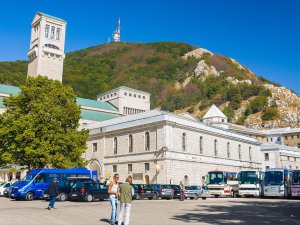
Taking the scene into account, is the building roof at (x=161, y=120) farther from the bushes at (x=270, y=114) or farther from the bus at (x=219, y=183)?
the bushes at (x=270, y=114)

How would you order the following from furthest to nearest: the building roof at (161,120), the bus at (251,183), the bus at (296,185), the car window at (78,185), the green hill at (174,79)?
the green hill at (174,79) → the building roof at (161,120) → the bus at (251,183) → the bus at (296,185) → the car window at (78,185)

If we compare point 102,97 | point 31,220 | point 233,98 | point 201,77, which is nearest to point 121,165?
point 31,220

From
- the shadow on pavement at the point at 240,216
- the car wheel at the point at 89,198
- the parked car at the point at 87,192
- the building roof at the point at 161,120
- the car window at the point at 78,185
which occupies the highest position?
the building roof at the point at 161,120

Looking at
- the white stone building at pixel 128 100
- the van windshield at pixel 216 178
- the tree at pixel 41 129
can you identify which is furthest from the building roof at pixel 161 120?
the white stone building at pixel 128 100

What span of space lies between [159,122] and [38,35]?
5517cm

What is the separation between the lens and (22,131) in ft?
105

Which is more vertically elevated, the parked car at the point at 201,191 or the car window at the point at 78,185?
the car window at the point at 78,185

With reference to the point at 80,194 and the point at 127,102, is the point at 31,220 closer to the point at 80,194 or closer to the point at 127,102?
the point at 80,194

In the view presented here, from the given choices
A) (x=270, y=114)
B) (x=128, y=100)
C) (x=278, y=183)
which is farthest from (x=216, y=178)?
(x=270, y=114)

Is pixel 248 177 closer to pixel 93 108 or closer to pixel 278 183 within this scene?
pixel 278 183

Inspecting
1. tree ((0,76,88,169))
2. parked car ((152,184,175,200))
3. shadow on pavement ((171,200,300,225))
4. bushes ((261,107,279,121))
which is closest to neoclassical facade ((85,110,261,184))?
parked car ((152,184,175,200))

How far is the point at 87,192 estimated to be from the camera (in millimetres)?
24984

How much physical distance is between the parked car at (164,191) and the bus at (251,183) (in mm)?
8968

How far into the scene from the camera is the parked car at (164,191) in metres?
A: 31.2
